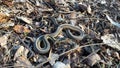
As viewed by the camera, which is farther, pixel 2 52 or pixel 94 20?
pixel 94 20

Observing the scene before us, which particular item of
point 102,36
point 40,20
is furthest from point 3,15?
point 102,36

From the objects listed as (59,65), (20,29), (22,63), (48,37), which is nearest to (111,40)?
(48,37)

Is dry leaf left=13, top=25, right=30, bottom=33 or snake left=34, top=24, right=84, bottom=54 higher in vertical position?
dry leaf left=13, top=25, right=30, bottom=33

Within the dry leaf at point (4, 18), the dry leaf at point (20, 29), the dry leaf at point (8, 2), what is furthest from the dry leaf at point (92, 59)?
the dry leaf at point (8, 2)

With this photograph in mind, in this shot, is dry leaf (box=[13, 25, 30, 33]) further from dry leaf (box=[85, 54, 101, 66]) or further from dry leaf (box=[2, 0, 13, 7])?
dry leaf (box=[85, 54, 101, 66])

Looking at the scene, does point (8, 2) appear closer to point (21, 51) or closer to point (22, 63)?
point (21, 51)

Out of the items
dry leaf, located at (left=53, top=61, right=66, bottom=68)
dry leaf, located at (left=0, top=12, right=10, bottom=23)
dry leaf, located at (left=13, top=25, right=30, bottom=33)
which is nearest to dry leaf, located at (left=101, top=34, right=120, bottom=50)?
dry leaf, located at (left=53, top=61, right=66, bottom=68)

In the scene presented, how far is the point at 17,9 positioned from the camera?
5.47 meters

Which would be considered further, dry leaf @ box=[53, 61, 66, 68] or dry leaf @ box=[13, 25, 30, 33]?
dry leaf @ box=[13, 25, 30, 33]

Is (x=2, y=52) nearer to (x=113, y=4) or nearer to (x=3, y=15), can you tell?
(x=3, y=15)

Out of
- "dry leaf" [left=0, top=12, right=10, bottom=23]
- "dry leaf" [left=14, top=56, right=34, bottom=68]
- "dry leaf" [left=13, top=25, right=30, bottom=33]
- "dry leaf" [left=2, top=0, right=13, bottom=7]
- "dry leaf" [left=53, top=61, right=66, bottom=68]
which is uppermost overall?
"dry leaf" [left=2, top=0, right=13, bottom=7]

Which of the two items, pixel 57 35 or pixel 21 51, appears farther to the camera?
pixel 57 35

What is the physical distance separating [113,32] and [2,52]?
215 centimetres

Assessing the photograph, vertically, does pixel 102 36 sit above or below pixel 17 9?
below
